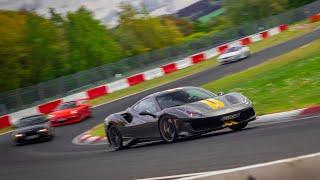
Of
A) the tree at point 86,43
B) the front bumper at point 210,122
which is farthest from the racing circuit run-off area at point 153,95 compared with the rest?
the tree at point 86,43

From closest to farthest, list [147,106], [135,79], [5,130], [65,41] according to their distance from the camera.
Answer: [147,106], [5,130], [135,79], [65,41]

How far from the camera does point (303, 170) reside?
20.4 feet

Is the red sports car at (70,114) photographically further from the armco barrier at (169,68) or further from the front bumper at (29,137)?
the armco barrier at (169,68)

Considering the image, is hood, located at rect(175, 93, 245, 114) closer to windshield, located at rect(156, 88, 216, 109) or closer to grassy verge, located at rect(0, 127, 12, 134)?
windshield, located at rect(156, 88, 216, 109)

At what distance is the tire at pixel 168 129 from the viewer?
13.4 metres

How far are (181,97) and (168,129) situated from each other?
0.88 m

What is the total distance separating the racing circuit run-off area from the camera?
32.6 feet

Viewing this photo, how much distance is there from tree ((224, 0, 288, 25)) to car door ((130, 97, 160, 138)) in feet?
245

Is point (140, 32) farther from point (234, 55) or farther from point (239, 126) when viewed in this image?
point (239, 126)

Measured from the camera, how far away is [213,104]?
1312cm

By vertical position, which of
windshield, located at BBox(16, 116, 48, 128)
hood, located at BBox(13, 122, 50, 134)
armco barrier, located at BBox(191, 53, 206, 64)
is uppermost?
armco barrier, located at BBox(191, 53, 206, 64)

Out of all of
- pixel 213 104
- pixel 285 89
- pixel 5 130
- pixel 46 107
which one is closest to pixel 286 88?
pixel 285 89

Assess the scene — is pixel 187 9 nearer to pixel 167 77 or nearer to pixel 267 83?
pixel 167 77

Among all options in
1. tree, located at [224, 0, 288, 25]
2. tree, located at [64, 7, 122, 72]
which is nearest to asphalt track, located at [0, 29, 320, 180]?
tree, located at [64, 7, 122, 72]
